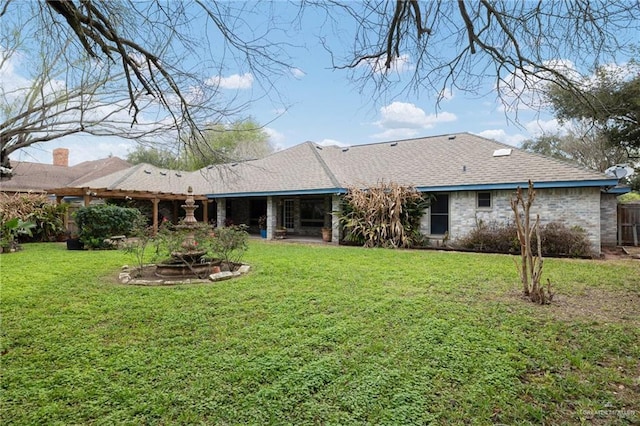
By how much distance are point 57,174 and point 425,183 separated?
30.6m

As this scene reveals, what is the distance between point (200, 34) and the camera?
374 cm

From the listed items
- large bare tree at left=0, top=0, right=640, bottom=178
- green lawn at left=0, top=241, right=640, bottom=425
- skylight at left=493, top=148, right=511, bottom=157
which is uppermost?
skylight at left=493, top=148, right=511, bottom=157

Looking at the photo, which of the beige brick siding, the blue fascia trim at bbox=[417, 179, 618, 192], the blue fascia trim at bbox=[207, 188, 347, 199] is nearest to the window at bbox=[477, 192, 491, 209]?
the beige brick siding

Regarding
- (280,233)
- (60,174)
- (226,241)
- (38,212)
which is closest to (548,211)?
(226,241)

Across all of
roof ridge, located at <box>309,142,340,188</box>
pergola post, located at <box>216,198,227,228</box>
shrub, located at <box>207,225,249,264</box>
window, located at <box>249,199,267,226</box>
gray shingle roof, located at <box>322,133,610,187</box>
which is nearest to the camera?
shrub, located at <box>207,225,249,264</box>

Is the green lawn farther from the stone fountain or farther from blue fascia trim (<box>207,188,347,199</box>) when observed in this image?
blue fascia trim (<box>207,188,347,199</box>)

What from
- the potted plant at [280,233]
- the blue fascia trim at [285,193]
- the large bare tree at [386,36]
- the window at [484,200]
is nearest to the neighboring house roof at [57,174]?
the blue fascia trim at [285,193]

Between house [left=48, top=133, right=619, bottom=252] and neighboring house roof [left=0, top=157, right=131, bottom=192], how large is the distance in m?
11.1

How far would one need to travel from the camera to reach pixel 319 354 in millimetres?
3646

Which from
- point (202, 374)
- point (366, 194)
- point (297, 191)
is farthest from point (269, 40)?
point (297, 191)

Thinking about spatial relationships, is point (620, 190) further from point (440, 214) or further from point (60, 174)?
point (60, 174)

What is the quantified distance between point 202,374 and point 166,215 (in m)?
19.0

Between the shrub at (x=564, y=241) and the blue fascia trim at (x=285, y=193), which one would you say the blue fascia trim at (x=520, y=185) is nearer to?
the shrub at (x=564, y=241)

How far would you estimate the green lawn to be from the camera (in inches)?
107
